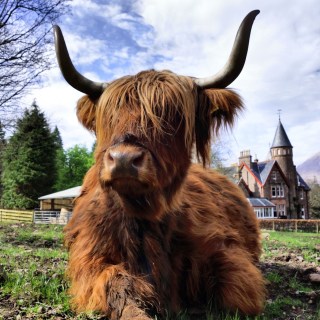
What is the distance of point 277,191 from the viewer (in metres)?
55.2

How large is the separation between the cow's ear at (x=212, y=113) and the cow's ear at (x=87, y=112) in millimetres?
871

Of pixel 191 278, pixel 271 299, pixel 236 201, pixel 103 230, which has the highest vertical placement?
pixel 236 201

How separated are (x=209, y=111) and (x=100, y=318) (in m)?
1.78

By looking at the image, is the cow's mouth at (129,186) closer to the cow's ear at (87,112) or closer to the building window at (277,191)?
the cow's ear at (87,112)

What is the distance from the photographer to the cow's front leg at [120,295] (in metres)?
2.34

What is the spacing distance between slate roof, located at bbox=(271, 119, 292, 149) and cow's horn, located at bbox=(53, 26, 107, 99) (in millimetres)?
58943

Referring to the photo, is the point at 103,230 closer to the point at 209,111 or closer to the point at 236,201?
the point at 209,111

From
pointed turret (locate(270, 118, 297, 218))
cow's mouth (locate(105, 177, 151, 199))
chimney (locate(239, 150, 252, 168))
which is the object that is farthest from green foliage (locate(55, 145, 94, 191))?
cow's mouth (locate(105, 177, 151, 199))

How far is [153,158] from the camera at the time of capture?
8.20 feet

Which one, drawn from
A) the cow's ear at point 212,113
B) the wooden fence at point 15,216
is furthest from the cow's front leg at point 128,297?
the wooden fence at point 15,216

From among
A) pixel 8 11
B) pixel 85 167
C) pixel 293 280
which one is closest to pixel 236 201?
pixel 293 280

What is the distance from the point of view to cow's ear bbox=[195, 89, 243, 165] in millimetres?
3191

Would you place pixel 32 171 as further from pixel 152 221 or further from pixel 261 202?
pixel 152 221

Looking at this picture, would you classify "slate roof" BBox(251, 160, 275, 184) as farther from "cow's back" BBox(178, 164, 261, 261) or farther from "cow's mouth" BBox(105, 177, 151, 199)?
"cow's mouth" BBox(105, 177, 151, 199)
